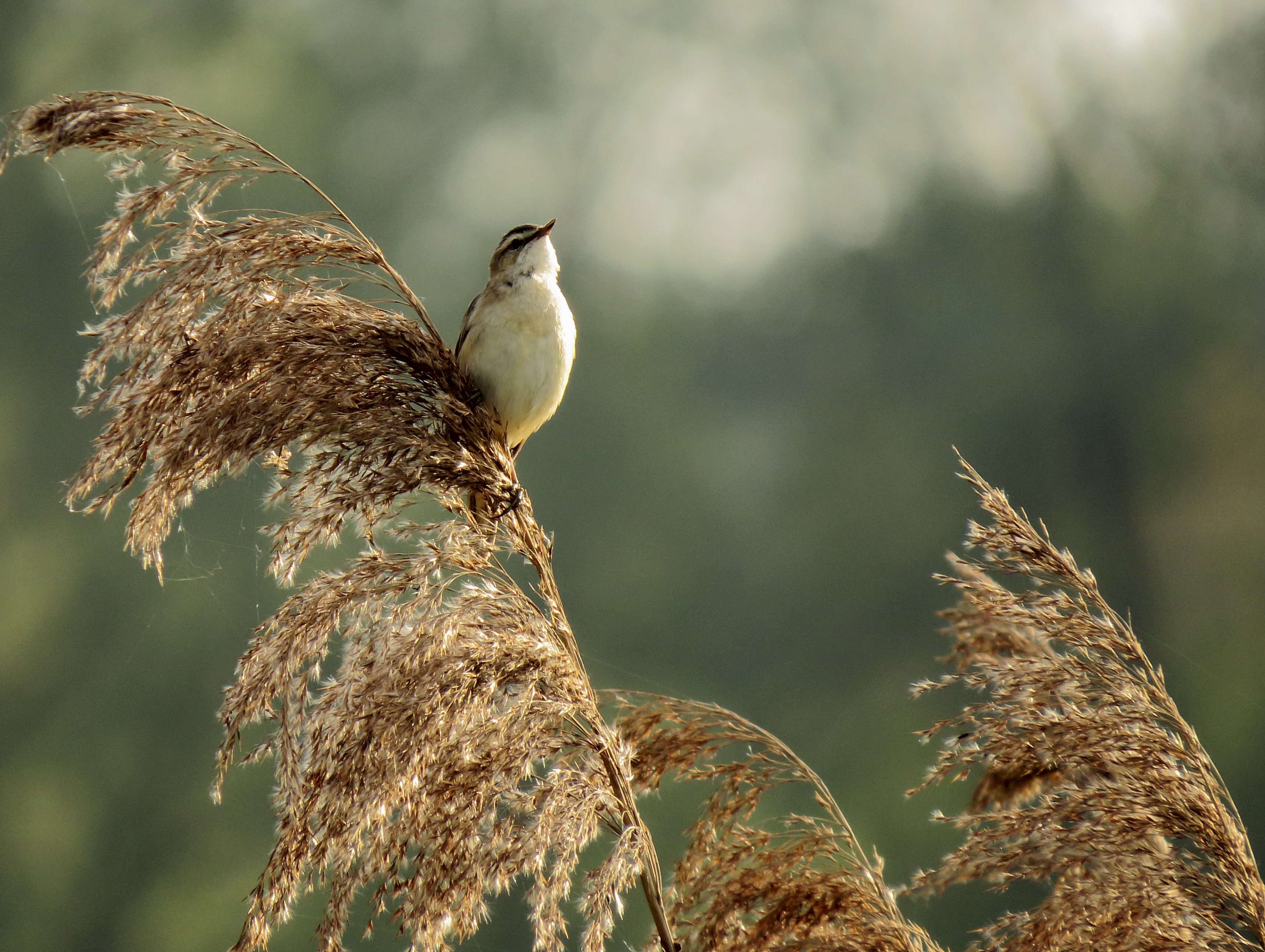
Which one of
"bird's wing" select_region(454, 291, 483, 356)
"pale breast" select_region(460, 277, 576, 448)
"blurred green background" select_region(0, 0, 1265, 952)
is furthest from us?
"blurred green background" select_region(0, 0, 1265, 952)

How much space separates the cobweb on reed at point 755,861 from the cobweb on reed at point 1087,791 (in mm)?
204

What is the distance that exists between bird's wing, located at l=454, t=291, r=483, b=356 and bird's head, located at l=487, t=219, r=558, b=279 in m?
0.09

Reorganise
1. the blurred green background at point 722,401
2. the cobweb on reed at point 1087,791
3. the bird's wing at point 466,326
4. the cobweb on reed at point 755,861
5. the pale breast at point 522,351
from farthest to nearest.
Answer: the blurred green background at point 722,401, the bird's wing at point 466,326, the pale breast at point 522,351, the cobweb on reed at point 755,861, the cobweb on reed at point 1087,791

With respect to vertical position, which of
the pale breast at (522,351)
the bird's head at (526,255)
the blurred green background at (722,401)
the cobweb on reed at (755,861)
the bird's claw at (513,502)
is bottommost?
the cobweb on reed at (755,861)

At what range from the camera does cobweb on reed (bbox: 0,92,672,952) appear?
1.53 meters

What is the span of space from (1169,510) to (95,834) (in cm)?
1447

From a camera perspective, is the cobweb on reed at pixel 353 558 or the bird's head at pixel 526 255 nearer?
the cobweb on reed at pixel 353 558

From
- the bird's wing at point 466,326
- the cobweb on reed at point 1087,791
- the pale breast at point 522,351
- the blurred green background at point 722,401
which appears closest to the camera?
the cobweb on reed at point 1087,791

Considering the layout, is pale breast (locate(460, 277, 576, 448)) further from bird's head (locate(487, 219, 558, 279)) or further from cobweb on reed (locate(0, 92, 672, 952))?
cobweb on reed (locate(0, 92, 672, 952))

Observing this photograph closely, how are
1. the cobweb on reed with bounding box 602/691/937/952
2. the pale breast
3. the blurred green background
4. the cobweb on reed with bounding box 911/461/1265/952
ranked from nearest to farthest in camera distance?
1. the cobweb on reed with bounding box 911/461/1265/952
2. the cobweb on reed with bounding box 602/691/937/952
3. the pale breast
4. the blurred green background

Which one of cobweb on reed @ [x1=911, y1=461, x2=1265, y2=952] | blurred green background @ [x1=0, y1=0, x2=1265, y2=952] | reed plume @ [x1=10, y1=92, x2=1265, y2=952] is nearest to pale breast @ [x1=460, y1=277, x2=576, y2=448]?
reed plume @ [x1=10, y1=92, x2=1265, y2=952]

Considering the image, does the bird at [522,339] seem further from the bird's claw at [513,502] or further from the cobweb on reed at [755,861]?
the cobweb on reed at [755,861]

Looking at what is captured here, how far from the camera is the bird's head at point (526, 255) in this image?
2.99 meters

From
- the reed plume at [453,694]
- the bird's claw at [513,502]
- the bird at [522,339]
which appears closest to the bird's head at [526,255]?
the bird at [522,339]
